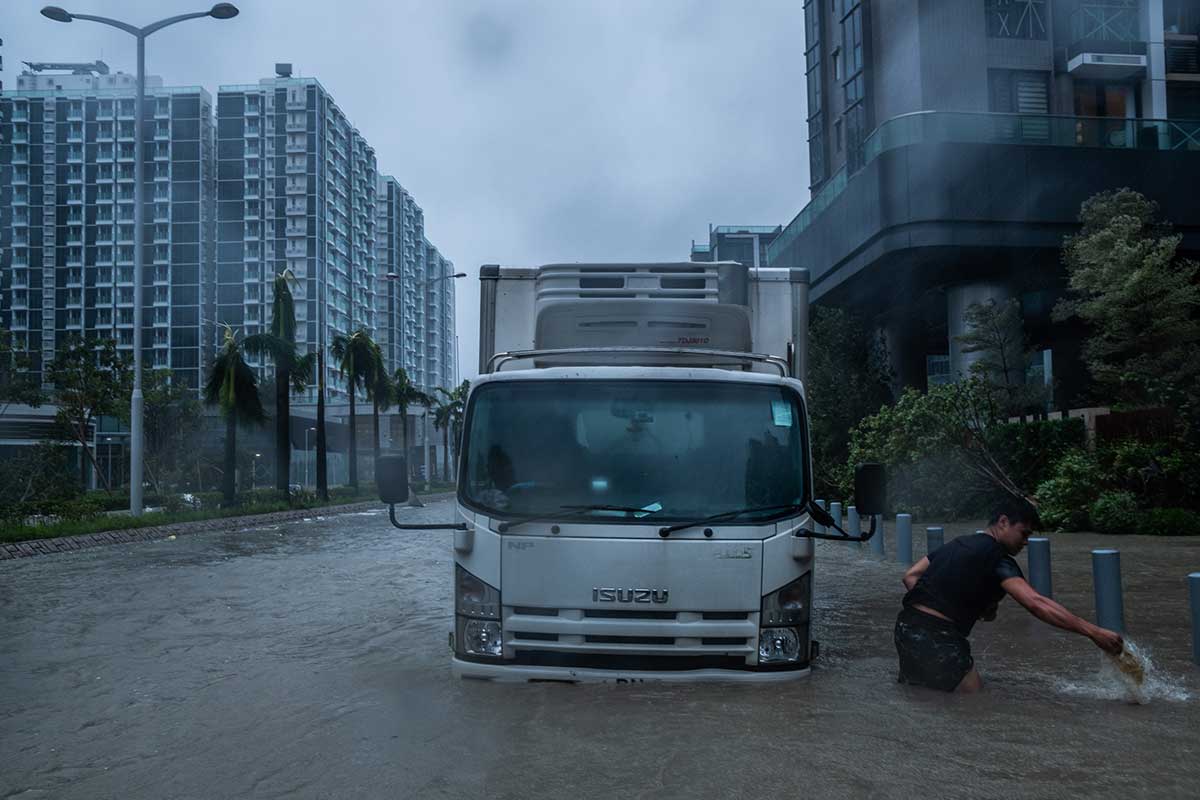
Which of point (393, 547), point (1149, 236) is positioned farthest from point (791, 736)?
point (1149, 236)

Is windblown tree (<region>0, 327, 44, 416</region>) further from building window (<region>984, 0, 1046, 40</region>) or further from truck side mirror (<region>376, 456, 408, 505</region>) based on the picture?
truck side mirror (<region>376, 456, 408, 505</region>)

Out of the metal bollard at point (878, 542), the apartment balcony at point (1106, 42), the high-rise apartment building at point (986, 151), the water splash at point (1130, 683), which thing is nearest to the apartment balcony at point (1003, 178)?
the high-rise apartment building at point (986, 151)

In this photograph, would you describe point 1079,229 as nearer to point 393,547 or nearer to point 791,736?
point 393,547

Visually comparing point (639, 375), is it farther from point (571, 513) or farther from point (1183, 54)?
point (1183, 54)

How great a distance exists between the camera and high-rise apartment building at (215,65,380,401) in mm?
101938

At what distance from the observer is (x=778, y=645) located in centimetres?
621

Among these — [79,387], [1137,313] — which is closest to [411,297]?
[79,387]

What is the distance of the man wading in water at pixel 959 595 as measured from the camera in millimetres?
6281

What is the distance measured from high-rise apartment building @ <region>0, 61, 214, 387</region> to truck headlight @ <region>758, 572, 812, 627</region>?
335 ft

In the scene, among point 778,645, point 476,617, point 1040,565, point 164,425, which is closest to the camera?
point 778,645

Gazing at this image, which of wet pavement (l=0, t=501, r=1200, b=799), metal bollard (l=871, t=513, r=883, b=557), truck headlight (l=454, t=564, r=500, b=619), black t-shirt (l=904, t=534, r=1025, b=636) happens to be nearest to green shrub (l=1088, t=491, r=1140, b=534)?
metal bollard (l=871, t=513, r=883, b=557)

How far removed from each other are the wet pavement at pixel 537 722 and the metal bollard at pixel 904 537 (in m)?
3.77

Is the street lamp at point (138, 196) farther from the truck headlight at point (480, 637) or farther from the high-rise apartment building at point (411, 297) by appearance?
the high-rise apartment building at point (411, 297)

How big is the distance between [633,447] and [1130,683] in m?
3.32
